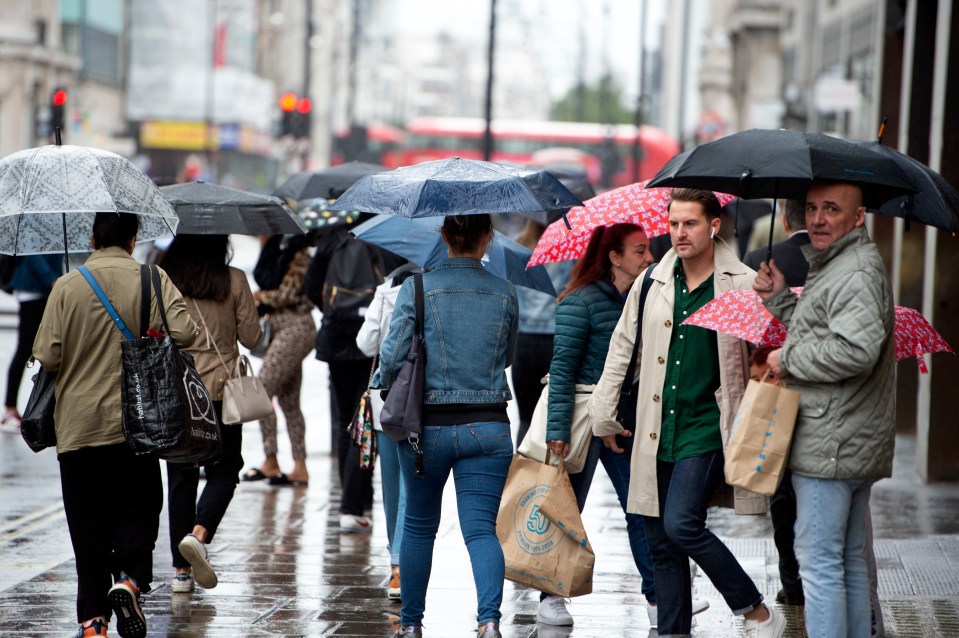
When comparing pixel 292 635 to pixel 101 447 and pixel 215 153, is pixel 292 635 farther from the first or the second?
pixel 215 153

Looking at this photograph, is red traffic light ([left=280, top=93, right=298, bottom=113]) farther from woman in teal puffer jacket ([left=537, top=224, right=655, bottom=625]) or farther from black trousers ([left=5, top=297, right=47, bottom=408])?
woman in teal puffer jacket ([left=537, top=224, right=655, bottom=625])

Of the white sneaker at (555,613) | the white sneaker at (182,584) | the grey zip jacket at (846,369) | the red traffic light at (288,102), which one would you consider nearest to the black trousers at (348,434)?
the white sneaker at (182,584)

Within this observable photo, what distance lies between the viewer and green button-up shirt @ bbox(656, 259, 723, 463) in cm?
→ 561

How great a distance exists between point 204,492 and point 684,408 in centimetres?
278

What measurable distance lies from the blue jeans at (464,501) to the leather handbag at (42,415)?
1.39 meters

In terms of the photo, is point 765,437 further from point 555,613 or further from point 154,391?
point 154,391

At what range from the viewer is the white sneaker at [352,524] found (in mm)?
8656

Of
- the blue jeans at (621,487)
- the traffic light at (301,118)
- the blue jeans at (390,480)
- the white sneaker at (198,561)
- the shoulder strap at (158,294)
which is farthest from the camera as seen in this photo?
the traffic light at (301,118)

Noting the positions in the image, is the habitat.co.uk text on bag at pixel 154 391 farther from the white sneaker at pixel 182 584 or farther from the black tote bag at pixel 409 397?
the white sneaker at pixel 182 584

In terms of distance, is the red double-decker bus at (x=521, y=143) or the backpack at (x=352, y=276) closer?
the backpack at (x=352, y=276)

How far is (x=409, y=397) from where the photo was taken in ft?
18.1

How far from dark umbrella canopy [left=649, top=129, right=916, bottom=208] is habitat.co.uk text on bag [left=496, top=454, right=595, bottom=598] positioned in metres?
1.38

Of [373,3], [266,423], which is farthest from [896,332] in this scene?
[373,3]

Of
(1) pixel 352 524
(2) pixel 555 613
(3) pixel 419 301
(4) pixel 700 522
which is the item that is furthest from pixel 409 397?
(1) pixel 352 524
